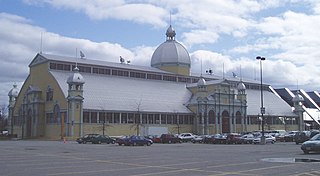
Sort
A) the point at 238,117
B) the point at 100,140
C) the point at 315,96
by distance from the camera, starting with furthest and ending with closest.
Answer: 1. the point at 315,96
2. the point at 238,117
3. the point at 100,140

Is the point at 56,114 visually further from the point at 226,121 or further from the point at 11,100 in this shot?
the point at 226,121

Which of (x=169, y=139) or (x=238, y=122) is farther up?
(x=238, y=122)

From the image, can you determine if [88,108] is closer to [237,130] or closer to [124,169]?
[237,130]

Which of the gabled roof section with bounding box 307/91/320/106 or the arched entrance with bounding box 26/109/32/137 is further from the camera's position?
the gabled roof section with bounding box 307/91/320/106

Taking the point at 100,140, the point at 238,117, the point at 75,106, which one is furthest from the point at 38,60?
the point at 238,117

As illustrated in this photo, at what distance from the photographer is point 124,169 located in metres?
19.9

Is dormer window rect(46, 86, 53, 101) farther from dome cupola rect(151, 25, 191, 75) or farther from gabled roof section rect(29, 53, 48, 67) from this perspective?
dome cupola rect(151, 25, 191, 75)

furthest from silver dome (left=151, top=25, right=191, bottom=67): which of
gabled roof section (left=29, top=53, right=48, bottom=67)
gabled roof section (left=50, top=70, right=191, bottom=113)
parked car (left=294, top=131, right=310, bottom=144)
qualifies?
parked car (left=294, top=131, right=310, bottom=144)

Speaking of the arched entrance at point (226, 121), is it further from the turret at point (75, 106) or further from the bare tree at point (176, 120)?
the turret at point (75, 106)

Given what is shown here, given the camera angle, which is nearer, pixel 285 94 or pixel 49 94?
pixel 49 94

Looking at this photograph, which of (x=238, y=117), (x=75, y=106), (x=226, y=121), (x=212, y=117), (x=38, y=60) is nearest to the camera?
(x=75, y=106)

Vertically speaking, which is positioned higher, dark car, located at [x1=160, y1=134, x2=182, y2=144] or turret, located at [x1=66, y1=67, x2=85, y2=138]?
turret, located at [x1=66, y1=67, x2=85, y2=138]

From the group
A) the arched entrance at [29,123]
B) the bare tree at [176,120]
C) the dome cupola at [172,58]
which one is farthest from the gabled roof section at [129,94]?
the arched entrance at [29,123]

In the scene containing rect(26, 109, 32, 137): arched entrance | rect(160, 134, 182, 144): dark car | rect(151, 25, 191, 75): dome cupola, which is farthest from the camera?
rect(151, 25, 191, 75): dome cupola
